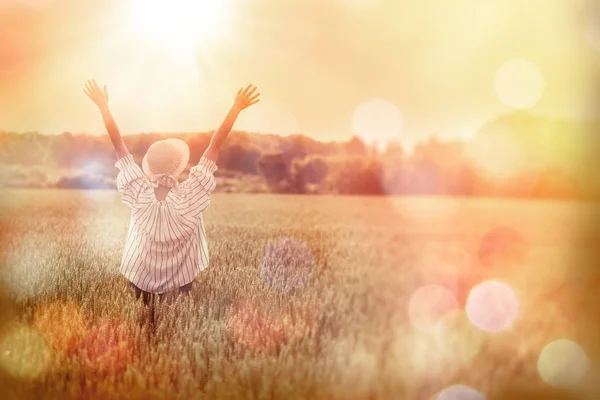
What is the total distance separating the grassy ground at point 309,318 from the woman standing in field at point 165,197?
0.28 m

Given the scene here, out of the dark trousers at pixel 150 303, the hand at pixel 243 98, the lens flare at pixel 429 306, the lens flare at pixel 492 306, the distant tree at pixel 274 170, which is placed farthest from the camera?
the distant tree at pixel 274 170

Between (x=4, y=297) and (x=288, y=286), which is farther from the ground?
(x=288, y=286)

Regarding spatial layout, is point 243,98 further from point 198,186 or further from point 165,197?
point 165,197

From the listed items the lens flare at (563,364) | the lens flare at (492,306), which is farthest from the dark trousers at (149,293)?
the lens flare at (563,364)

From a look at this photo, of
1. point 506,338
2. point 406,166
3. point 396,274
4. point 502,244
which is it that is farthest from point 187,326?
point 406,166

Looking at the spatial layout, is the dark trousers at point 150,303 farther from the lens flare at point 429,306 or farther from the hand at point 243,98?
the lens flare at point 429,306

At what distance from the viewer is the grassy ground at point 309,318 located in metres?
2.78

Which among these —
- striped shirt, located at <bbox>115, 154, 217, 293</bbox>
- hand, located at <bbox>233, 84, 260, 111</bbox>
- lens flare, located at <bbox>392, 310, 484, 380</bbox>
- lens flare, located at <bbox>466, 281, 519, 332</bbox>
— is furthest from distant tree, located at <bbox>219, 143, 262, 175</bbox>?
lens flare, located at <bbox>392, 310, 484, 380</bbox>

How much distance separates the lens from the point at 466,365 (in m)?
2.79

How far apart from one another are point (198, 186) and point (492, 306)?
2.07m

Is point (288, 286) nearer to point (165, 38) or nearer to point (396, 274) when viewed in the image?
point (396, 274)

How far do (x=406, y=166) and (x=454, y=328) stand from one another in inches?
118

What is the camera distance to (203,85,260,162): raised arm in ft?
11.2

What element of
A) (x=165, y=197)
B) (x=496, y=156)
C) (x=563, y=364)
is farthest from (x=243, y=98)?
(x=496, y=156)
